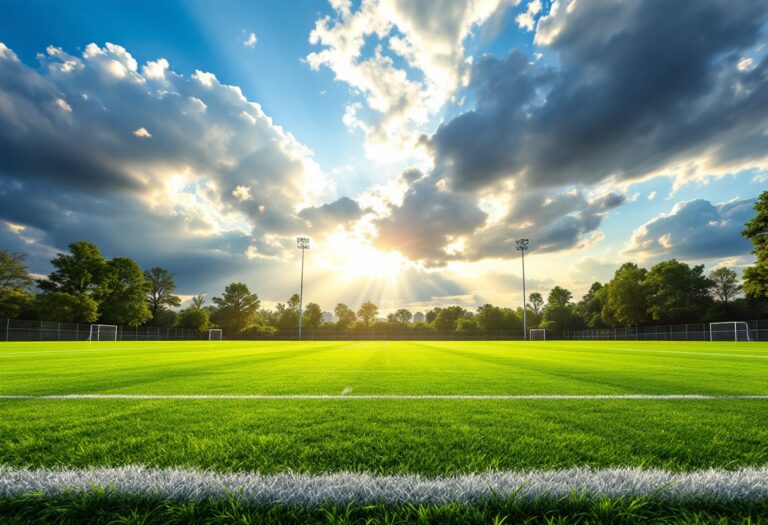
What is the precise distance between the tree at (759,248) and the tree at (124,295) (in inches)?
2483

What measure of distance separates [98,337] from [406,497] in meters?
48.7

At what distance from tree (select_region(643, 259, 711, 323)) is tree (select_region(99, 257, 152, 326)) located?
7000 centimetres

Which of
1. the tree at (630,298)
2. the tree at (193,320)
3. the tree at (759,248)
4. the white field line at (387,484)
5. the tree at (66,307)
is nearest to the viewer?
the white field line at (387,484)

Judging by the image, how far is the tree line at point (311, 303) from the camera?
3903 cm

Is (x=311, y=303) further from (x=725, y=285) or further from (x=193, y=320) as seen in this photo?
(x=725, y=285)

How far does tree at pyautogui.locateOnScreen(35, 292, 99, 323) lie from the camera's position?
127 ft

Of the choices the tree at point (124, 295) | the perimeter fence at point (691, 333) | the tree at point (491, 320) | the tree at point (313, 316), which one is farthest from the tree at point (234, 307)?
the perimeter fence at point (691, 333)

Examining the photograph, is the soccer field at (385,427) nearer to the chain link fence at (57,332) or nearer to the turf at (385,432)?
the turf at (385,432)

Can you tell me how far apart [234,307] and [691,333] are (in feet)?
218

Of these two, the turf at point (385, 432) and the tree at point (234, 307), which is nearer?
the turf at point (385, 432)

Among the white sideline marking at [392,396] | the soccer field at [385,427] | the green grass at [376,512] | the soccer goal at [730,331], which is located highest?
the green grass at [376,512]

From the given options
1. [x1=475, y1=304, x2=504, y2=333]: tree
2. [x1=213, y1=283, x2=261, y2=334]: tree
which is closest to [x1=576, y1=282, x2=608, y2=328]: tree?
[x1=475, y1=304, x2=504, y2=333]: tree

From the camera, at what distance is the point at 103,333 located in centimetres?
3994

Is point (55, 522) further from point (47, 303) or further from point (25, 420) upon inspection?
point (47, 303)
